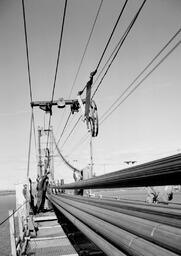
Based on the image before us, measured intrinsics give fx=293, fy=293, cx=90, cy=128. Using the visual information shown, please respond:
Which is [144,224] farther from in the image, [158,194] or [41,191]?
[41,191]

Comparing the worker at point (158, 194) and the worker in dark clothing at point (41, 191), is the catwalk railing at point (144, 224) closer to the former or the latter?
the worker at point (158, 194)

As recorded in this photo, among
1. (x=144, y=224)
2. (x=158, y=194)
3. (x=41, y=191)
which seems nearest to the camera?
(x=144, y=224)

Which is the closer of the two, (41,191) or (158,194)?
(158,194)

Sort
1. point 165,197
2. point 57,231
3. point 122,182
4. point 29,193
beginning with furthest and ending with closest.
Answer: point 29,193 < point 165,197 < point 57,231 < point 122,182

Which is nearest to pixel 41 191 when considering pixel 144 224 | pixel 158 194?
pixel 158 194

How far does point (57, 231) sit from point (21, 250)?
1953mm

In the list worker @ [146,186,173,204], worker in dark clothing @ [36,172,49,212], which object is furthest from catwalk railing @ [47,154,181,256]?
worker in dark clothing @ [36,172,49,212]

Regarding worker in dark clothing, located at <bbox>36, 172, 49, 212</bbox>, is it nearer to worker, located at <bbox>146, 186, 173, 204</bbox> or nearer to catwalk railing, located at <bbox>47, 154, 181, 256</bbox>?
worker, located at <bbox>146, 186, 173, 204</bbox>

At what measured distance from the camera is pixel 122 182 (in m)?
1.57

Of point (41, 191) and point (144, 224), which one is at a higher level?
point (144, 224)

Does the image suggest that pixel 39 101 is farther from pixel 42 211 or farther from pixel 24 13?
pixel 24 13

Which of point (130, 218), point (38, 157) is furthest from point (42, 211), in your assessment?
point (130, 218)

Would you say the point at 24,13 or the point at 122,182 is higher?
the point at 24,13

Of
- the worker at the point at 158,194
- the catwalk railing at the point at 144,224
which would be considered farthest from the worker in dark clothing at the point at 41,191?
the catwalk railing at the point at 144,224
